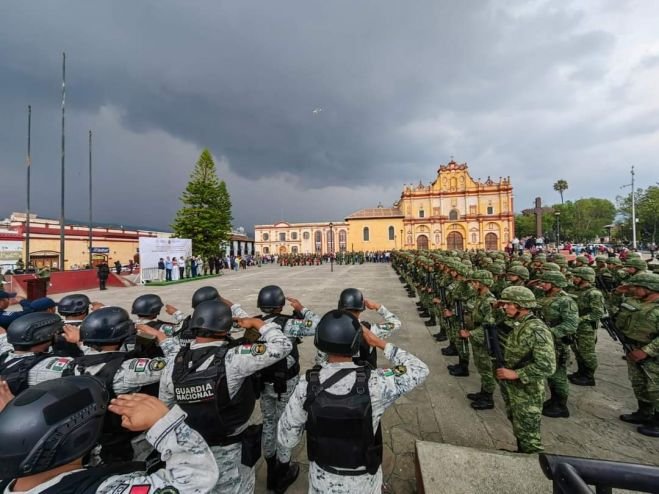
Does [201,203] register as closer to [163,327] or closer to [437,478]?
[163,327]

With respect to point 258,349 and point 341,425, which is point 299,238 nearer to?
point 258,349

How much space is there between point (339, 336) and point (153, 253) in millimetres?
20353

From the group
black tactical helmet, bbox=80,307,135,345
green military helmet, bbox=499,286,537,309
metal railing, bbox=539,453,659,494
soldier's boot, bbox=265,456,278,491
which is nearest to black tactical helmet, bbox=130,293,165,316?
black tactical helmet, bbox=80,307,135,345

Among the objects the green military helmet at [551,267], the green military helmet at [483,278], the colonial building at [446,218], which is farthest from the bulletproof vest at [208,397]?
the colonial building at [446,218]

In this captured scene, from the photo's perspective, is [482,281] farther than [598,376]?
No

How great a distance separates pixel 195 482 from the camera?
1111mm

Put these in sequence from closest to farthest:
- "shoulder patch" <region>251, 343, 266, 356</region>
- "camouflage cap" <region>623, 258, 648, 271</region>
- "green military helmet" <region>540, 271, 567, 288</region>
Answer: "shoulder patch" <region>251, 343, 266, 356</region> → "green military helmet" <region>540, 271, 567, 288</region> → "camouflage cap" <region>623, 258, 648, 271</region>

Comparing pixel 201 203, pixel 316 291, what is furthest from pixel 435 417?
pixel 201 203

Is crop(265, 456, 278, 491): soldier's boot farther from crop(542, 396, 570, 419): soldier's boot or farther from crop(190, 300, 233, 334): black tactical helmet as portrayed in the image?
crop(542, 396, 570, 419): soldier's boot

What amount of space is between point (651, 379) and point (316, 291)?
11.2 meters

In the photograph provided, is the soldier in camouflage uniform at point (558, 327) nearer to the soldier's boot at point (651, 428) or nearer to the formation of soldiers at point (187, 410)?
the soldier's boot at point (651, 428)

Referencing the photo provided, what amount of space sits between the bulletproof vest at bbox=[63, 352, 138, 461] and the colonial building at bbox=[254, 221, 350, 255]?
65133 mm

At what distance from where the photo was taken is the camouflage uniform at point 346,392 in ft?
5.71

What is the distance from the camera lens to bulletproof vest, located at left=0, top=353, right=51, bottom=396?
2045 mm
